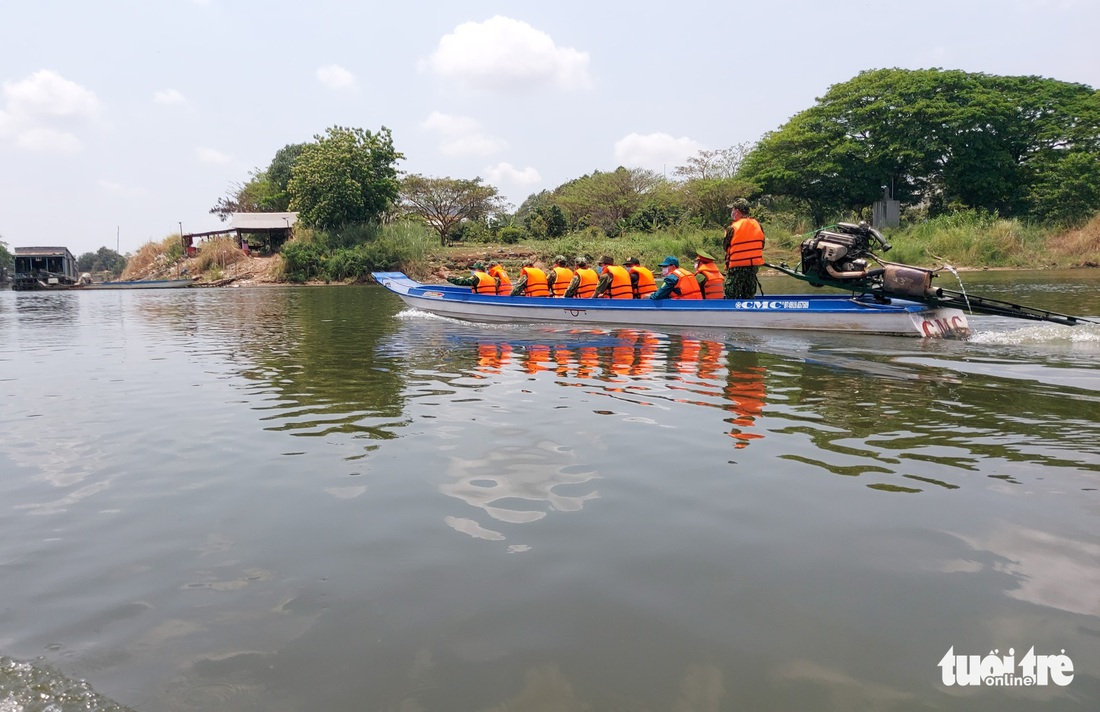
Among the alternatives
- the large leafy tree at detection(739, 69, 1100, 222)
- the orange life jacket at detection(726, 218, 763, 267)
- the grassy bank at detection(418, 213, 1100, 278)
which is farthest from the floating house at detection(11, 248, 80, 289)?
the orange life jacket at detection(726, 218, 763, 267)

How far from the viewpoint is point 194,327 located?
53.2 ft

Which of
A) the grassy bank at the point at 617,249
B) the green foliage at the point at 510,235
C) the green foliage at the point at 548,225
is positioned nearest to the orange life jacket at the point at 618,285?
the grassy bank at the point at 617,249

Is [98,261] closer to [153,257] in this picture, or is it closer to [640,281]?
[153,257]

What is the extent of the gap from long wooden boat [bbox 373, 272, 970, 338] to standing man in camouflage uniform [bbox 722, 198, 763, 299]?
0.82 meters

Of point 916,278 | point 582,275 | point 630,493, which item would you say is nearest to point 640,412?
point 630,493

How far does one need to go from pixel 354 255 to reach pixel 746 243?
101 ft

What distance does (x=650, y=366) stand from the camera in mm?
9461

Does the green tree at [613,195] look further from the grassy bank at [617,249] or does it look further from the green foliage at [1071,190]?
the green foliage at [1071,190]

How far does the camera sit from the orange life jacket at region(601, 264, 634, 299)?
1482cm

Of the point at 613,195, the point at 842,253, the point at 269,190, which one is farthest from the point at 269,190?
the point at 842,253

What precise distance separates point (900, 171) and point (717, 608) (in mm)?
47610

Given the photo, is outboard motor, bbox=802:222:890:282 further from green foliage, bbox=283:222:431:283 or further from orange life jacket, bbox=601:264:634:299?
green foliage, bbox=283:222:431:283

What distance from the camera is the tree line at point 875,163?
4131 cm

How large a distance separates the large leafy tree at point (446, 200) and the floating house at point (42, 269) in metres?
22.4
